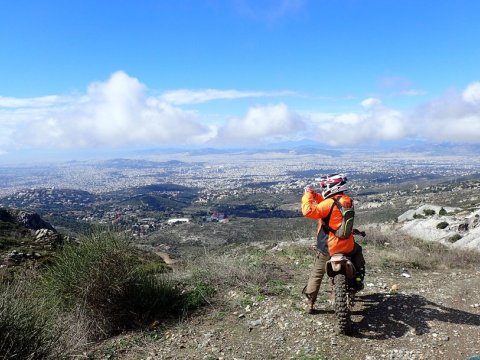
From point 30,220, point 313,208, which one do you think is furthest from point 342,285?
point 30,220

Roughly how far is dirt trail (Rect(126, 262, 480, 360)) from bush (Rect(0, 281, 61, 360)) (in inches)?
58.1

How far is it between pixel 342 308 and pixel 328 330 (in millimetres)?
445

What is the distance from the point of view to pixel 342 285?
5.62m

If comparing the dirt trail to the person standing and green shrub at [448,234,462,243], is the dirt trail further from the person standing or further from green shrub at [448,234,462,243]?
green shrub at [448,234,462,243]

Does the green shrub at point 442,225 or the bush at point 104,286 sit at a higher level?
the bush at point 104,286

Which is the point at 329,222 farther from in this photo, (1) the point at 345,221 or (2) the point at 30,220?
(2) the point at 30,220

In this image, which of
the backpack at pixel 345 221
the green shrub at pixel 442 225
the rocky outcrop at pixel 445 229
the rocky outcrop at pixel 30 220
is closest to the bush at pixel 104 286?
the backpack at pixel 345 221

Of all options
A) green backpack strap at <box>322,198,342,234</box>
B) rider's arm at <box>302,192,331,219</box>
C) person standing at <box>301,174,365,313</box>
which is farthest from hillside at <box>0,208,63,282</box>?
green backpack strap at <box>322,198,342,234</box>

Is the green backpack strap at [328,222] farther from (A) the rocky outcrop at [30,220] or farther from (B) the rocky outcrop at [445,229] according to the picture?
(A) the rocky outcrop at [30,220]

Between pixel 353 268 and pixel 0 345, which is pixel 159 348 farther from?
pixel 353 268

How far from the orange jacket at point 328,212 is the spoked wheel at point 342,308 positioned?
0.52m

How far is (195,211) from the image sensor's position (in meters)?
85.4

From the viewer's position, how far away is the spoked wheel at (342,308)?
5457 millimetres

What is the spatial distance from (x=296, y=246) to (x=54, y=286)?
710 centimetres
